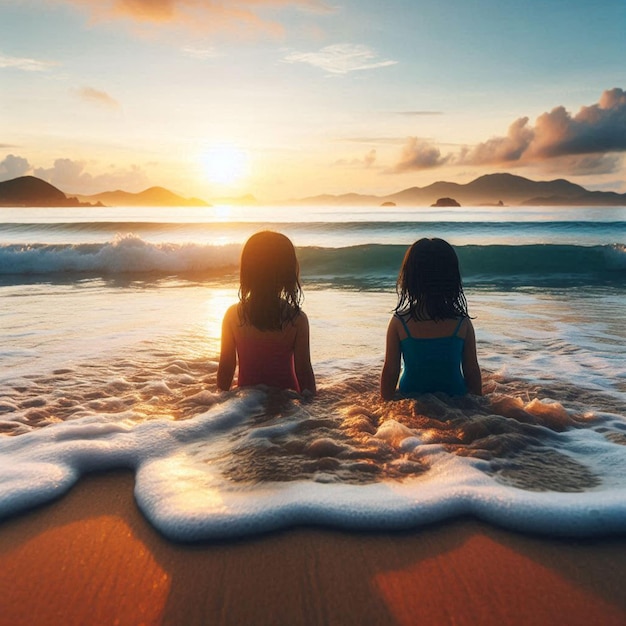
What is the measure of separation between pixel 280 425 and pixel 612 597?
184 centimetres

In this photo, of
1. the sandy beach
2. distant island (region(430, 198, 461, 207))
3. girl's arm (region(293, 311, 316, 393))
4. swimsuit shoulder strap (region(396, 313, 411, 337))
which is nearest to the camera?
the sandy beach

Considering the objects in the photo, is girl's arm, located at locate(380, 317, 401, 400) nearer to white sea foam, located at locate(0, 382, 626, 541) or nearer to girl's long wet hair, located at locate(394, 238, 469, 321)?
girl's long wet hair, located at locate(394, 238, 469, 321)

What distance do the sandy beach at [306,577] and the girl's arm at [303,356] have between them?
5.30 ft

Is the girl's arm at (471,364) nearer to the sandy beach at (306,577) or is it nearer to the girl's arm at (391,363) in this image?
the girl's arm at (391,363)

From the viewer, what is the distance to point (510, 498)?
2.33 metres

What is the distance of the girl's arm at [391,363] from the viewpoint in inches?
140

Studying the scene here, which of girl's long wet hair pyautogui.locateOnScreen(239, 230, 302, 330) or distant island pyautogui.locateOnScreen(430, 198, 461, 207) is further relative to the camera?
distant island pyautogui.locateOnScreen(430, 198, 461, 207)

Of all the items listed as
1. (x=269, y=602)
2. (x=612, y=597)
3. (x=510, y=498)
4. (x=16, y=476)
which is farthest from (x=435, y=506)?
(x=16, y=476)

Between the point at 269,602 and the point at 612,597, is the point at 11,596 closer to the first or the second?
the point at 269,602

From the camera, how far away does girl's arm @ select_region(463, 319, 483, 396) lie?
3.55 m

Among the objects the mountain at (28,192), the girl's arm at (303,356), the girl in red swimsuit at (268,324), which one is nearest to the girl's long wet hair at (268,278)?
the girl in red swimsuit at (268,324)

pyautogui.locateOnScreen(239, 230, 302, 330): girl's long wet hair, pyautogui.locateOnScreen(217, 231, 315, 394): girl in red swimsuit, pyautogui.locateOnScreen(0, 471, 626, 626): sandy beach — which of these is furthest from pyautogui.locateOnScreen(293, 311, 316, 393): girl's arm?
pyautogui.locateOnScreen(0, 471, 626, 626): sandy beach

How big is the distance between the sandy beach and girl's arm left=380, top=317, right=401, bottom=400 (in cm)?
146

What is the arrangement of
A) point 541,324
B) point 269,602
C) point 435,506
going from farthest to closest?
point 541,324, point 435,506, point 269,602
